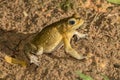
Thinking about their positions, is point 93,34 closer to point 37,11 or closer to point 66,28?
point 66,28

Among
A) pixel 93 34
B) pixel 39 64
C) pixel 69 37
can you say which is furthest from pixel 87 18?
pixel 39 64

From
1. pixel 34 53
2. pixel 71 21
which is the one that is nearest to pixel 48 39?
pixel 34 53

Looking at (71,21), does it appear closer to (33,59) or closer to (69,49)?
(69,49)

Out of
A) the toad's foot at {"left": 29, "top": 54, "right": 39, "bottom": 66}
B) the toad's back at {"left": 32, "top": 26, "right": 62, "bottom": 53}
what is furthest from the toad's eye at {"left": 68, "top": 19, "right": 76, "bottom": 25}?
the toad's foot at {"left": 29, "top": 54, "right": 39, "bottom": 66}

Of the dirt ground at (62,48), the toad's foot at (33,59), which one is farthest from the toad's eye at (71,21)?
the toad's foot at (33,59)

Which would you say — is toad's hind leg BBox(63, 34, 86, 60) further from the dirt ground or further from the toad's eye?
the toad's eye

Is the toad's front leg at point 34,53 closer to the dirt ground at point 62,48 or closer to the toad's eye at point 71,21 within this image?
the dirt ground at point 62,48

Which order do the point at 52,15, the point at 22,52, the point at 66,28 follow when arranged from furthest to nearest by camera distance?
the point at 52,15 < the point at 22,52 < the point at 66,28

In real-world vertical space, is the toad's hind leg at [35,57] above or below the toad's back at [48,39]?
below
